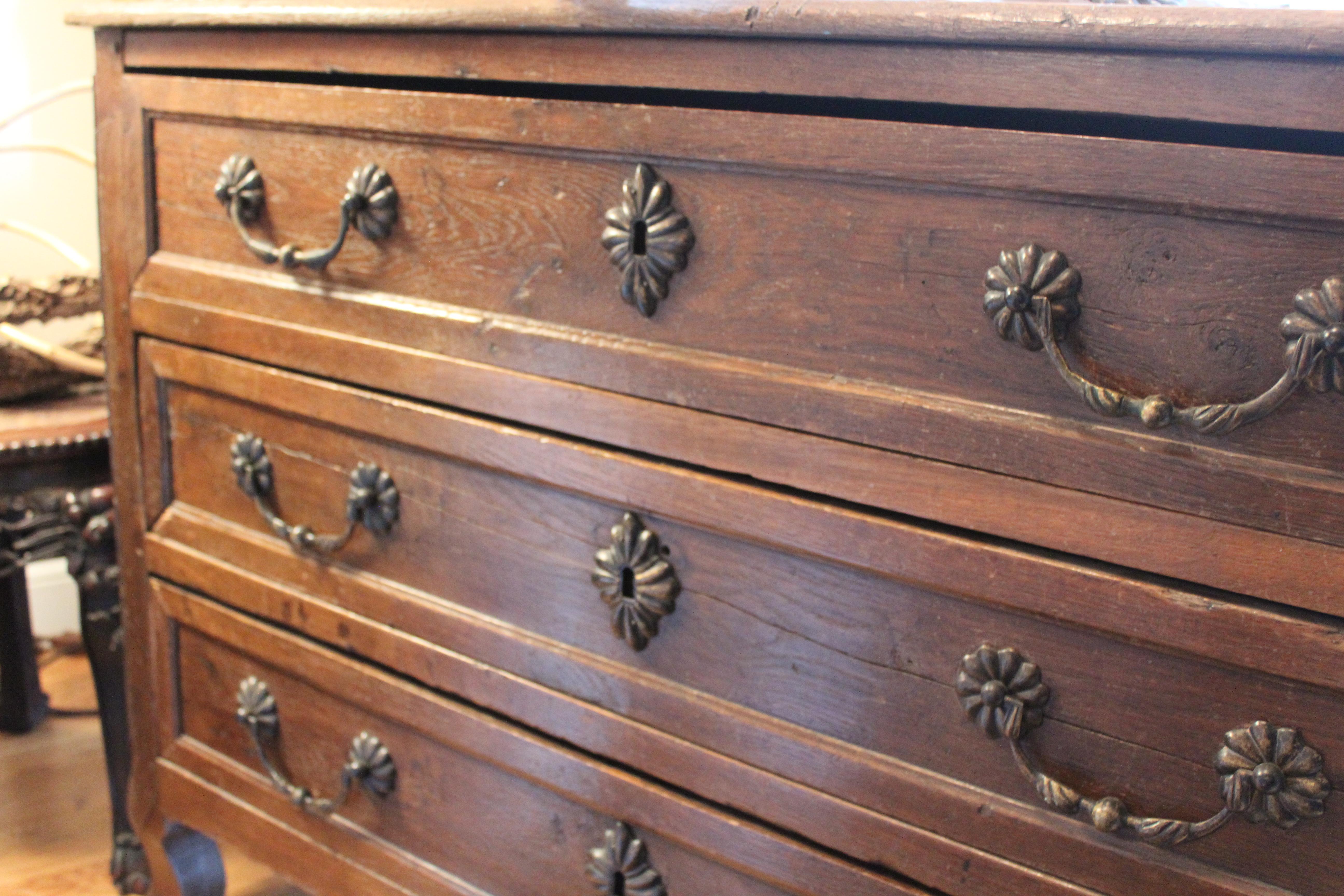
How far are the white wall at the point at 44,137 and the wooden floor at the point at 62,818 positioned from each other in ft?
0.60

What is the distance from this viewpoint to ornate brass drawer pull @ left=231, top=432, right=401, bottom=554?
921mm

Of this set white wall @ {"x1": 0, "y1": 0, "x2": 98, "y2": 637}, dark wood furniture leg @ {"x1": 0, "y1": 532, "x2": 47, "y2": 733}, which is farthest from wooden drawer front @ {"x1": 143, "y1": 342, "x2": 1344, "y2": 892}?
white wall @ {"x1": 0, "y1": 0, "x2": 98, "y2": 637}

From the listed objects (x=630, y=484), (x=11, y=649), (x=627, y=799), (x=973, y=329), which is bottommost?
(x=11, y=649)

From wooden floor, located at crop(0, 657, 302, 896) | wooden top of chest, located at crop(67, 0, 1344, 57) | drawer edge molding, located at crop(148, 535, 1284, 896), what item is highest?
wooden top of chest, located at crop(67, 0, 1344, 57)

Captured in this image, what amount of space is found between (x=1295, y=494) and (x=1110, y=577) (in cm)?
10

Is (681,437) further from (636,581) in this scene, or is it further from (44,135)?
(44,135)

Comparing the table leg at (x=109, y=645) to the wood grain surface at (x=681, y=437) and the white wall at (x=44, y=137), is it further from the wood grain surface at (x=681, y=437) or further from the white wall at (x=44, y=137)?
the white wall at (x=44, y=137)

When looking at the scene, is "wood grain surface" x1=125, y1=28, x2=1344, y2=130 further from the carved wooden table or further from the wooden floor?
the wooden floor

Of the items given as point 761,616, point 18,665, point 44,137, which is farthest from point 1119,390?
point 44,137

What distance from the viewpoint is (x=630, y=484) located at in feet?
2.56

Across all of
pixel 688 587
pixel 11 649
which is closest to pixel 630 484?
pixel 688 587

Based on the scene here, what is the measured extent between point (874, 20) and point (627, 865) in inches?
23.1

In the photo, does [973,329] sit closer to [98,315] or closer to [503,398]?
[503,398]

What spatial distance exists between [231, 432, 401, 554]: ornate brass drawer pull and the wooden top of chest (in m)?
0.33
